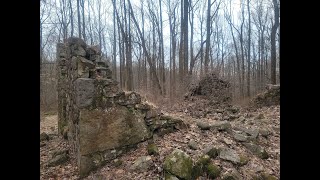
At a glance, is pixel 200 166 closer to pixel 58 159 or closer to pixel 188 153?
pixel 188 153

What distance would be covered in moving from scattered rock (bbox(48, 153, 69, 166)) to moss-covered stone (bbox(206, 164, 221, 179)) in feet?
13.0

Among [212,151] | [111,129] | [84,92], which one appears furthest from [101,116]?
[212,151]

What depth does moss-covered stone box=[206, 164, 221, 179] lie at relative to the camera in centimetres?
428

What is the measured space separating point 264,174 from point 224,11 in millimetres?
21017

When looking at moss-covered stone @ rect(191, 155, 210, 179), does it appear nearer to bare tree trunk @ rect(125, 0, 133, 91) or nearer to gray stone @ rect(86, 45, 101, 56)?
gray stone @ rect(86, 45, 101, 56)

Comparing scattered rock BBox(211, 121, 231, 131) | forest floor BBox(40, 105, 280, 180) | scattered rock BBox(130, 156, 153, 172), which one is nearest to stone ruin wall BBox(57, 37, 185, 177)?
forest floor BBox(40, 105, 280, 180)

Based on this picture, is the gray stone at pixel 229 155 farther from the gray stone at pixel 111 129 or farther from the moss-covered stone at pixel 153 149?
the gray stone at pixel 111 129

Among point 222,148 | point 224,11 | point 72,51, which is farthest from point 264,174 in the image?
point 224,11

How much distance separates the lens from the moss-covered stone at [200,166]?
4.34 meters

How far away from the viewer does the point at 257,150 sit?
521 cm

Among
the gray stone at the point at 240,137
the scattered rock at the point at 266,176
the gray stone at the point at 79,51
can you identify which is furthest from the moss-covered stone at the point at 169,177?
the gray stone at the point at 79,51
